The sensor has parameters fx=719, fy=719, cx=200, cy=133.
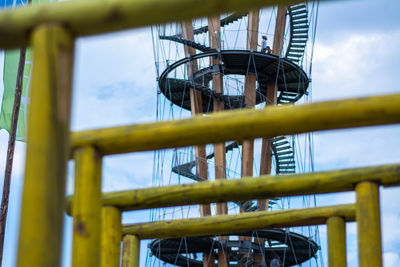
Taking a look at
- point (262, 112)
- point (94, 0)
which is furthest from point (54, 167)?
point (262, 112)

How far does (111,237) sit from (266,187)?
2.14m

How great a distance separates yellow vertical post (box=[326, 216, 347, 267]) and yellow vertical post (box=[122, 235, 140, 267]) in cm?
293

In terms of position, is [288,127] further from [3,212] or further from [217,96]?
[217,96]

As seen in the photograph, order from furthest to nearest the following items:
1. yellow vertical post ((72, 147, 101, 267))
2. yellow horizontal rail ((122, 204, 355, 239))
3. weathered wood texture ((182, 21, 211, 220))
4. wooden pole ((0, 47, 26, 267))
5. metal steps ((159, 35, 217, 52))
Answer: metal steps ((159, 35, 217, 52))
weathered wood texture ((182, 21, 211, 220))
wooden pole ((0, 47, 26, 267))
yellow horizontal rail ((122, 204, 355, 239))
yellow vertical post ((72, 147, 101, 267))

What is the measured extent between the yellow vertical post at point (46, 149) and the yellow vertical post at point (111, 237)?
4333 mm

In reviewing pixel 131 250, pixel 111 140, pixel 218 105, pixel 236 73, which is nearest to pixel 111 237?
pixel 131 250

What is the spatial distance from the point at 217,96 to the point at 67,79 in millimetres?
23424

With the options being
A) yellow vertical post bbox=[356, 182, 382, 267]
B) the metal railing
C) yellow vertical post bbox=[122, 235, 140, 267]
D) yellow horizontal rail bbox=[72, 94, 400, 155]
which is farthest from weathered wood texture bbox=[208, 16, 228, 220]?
yellow horizontal rail bbox=[72, 94, 400, 155]

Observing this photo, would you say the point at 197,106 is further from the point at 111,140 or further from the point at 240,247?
the point at 111,140

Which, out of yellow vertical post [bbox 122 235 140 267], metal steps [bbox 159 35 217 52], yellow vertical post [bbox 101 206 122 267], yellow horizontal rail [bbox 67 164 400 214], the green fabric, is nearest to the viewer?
yellow horizontal rail [bbox 67 164 400 214]

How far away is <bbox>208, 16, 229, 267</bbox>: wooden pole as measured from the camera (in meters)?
27.6

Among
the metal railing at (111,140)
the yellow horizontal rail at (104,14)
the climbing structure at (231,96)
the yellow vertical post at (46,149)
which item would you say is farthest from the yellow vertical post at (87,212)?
the climbing structure at (231,96)

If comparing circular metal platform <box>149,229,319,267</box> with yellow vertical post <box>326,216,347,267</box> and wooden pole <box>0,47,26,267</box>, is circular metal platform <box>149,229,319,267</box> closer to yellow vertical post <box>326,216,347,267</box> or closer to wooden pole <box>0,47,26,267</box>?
wooden pole <box>0,47,26,267</box>

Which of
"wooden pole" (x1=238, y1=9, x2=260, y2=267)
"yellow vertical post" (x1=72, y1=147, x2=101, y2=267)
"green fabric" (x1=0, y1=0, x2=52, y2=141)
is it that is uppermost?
"wooden pole" (x1=238, y1=9, x2=260, y2=267)
